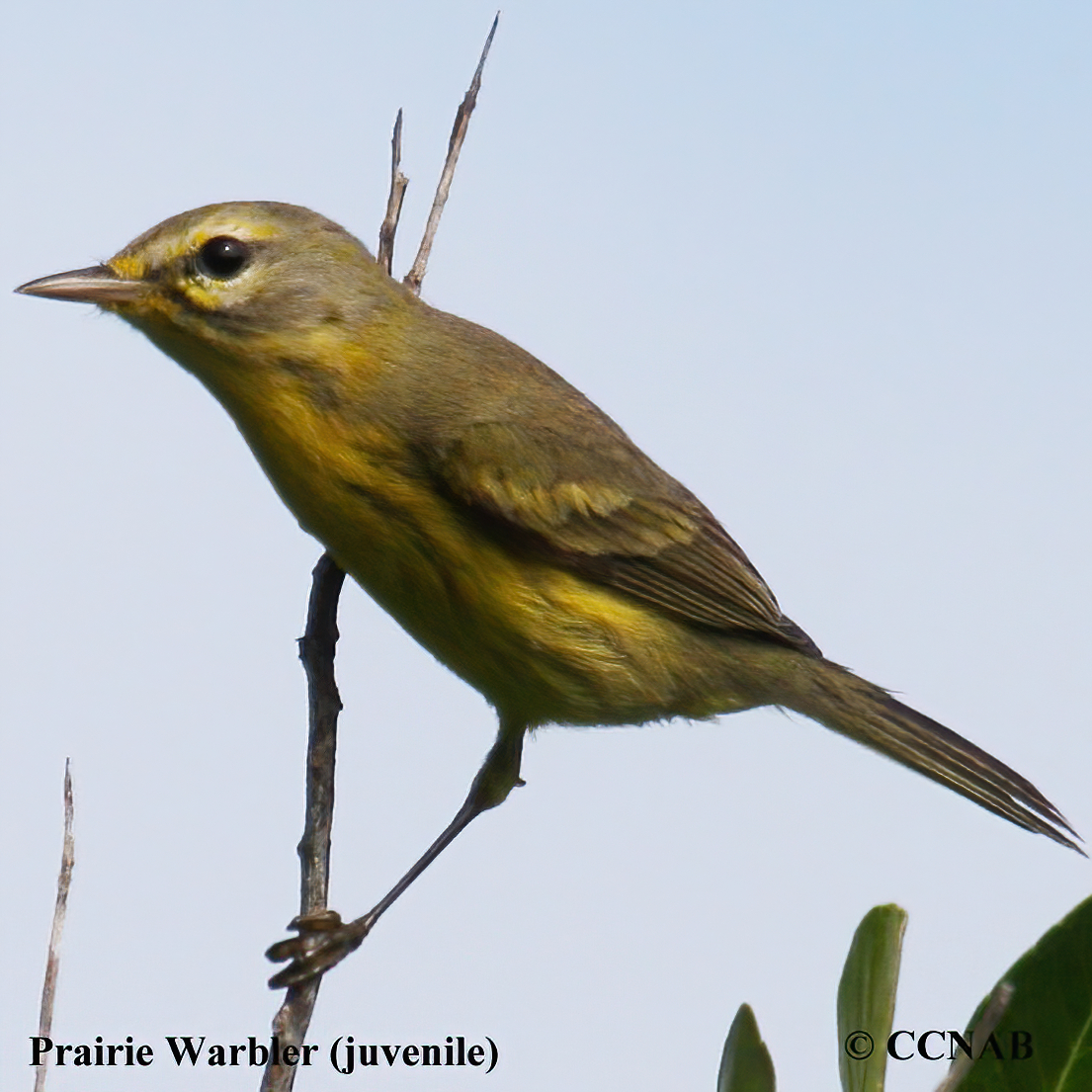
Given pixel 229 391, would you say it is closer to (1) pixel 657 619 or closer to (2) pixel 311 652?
(2) pixel 311 652

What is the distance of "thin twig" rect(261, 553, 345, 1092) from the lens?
3.25m

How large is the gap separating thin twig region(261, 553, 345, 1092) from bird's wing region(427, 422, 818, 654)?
557mm

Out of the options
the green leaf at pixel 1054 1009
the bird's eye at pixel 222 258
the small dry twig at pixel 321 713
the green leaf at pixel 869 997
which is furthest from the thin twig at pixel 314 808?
the green leaf at pixel 1054 1009

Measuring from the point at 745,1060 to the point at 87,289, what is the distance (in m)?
2.61

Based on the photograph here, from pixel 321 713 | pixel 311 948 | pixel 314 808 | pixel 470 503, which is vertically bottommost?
pixel 311 948

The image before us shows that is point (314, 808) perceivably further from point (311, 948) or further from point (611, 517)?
point (611, 517)

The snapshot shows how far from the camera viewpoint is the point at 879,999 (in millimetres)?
2350

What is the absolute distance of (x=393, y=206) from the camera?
4.53 m

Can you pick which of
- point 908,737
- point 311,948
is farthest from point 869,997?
point 908,737

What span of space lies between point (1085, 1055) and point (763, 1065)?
0.49 metres

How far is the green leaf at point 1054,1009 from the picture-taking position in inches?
91.7

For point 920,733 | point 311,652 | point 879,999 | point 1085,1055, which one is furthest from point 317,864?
point 920,733

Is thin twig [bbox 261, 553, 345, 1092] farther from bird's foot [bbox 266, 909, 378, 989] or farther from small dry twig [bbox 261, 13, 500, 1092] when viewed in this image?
bird's foot [bbox 266, 909, 378, 989]

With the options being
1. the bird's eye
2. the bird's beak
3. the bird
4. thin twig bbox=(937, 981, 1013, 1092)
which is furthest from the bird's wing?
thin twig bbox=(937, 981, 1013, 1092)
